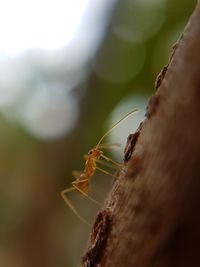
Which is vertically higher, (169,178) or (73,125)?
(73,125)

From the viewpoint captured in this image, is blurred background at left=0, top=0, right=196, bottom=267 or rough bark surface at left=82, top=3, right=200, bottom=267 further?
blurred background at left=0, top=0, right=196, bottom=267

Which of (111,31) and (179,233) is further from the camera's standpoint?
(111,31)

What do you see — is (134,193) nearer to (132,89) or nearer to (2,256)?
(132,89)

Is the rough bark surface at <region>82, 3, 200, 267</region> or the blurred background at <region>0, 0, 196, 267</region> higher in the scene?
the blurred background at <region>0, 0, 196, 267</region>

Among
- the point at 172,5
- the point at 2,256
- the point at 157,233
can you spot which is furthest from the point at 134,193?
the point at 2,256

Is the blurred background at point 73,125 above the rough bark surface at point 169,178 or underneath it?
above

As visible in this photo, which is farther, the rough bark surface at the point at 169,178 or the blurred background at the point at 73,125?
the blurred background at the point at 73,125

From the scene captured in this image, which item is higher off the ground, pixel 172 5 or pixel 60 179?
pixel 172 5

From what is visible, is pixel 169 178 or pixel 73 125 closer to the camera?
pixel 169 178
